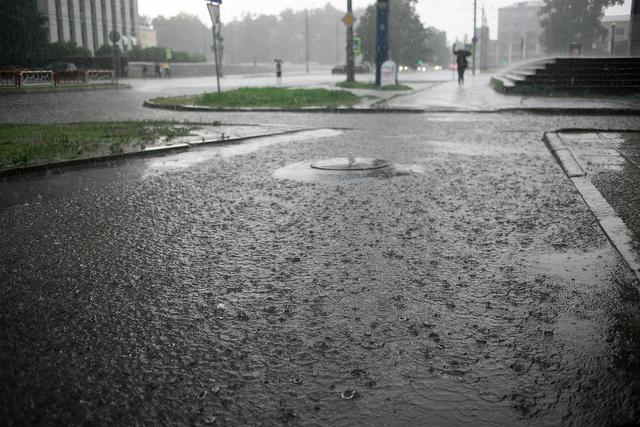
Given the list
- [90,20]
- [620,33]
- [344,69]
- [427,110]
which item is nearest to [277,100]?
[427,110]

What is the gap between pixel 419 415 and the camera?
2.34 m

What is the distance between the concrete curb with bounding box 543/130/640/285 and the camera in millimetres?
4074

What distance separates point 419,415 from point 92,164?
6.90 meters

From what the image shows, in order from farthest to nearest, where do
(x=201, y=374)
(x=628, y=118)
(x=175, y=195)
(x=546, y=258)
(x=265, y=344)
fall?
(x=628, y=118)
(x=175, y=195)
(x=546, y=258)
(x=265, y=344)
(x=201, y=374)

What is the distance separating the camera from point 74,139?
1005 cm

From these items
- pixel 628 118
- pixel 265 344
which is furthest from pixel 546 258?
pixel 628 118

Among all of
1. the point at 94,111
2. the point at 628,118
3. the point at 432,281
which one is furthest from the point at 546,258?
the point at 94,111

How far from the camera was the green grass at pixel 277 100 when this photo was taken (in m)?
17.9

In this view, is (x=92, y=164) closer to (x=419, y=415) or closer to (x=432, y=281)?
(x=432, y=281)

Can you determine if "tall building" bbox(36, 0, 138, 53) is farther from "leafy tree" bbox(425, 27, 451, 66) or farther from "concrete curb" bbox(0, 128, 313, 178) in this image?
"leafy tree" bbox(425, 27, 451, 66)

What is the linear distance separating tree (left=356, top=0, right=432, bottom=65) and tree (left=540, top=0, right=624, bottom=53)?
57.2 ft

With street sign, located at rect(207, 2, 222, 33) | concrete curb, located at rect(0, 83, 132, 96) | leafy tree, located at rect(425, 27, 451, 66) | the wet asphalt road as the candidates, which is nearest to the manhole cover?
the wet asphalt road

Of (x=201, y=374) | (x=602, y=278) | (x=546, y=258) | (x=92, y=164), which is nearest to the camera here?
(x=201, y=374)

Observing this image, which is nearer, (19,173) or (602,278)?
(602,278)
